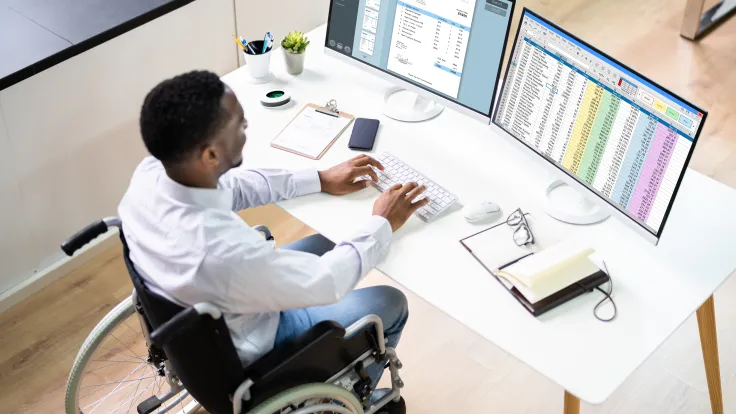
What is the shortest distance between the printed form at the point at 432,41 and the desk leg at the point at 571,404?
91 centimetres

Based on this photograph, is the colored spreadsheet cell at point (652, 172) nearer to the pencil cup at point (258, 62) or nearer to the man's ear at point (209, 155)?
the man's ear at point (209, 155)

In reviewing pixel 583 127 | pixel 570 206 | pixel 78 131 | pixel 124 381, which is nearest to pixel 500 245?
pixel 570 206

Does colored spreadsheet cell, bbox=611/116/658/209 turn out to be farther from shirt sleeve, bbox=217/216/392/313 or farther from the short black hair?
the short black hair

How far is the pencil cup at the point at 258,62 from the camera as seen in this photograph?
265cm

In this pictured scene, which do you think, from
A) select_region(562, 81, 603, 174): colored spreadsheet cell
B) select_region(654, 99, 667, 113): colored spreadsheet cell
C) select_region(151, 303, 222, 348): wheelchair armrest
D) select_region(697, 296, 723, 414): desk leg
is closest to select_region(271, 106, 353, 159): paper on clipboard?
select_region(562, 81, 603, 174): colored spreadsheet cell

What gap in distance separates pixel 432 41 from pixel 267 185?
24.6 inches

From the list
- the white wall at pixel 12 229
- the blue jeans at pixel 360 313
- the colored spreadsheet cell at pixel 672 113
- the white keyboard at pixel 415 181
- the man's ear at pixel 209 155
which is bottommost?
the white wall at pixel 12 229

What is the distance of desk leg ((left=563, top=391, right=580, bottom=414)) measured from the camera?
6.36 ft

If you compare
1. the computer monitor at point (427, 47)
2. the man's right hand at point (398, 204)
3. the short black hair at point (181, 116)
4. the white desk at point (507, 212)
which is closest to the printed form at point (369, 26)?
the computer monitor at point (427, 47)

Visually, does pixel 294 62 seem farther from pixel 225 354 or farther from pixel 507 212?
pixel 225 354

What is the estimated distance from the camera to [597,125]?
6.81ft

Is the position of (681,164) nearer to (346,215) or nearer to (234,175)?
(346,215)

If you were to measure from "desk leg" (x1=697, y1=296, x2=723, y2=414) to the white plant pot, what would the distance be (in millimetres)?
1364

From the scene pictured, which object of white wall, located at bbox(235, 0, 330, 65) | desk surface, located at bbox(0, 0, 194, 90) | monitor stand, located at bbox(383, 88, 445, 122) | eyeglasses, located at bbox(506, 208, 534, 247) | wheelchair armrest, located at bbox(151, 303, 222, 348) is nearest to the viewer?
wheelchair armrest, located at bbox(151, 303, 222, 348)
